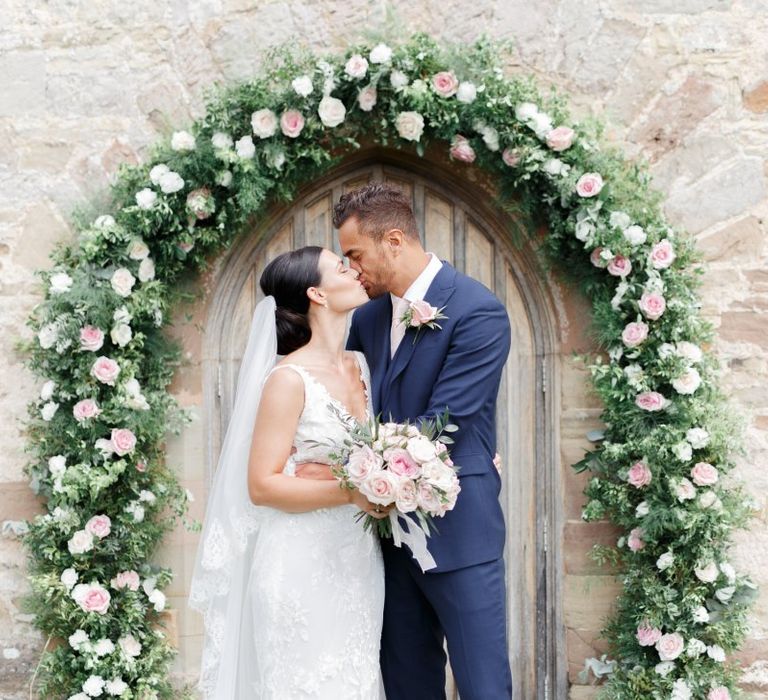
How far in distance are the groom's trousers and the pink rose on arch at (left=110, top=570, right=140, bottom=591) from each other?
3.81ft

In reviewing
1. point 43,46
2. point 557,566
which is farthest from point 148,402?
point 557,566

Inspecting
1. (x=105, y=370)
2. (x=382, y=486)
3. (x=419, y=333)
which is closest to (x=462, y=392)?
(x=419, y=333)

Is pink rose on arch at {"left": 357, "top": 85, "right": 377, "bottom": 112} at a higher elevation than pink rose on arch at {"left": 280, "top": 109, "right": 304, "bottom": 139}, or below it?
higher

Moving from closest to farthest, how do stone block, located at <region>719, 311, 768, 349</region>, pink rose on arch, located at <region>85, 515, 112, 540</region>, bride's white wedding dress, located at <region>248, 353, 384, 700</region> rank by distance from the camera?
bride's white wedding dress, located at <region>248, 353, 384, 700</region> < pink rose on arch, located at <region>85, 515, 112, 540</region> < stone block, located at <region>719, 311, 768, 349</region>

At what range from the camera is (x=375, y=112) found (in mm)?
3838

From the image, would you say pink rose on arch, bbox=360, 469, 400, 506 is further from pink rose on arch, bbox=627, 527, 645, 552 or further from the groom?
pink rose on arch, bbox=627, 527, 645, 552

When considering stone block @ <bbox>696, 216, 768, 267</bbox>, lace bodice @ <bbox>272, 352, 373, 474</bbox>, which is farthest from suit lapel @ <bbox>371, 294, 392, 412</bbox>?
stone block @ <bbox>696, 216, 768, 267</bbox>

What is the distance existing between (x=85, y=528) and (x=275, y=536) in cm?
111

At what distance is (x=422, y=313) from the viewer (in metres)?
2.99

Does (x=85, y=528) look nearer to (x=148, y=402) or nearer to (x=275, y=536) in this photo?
(x=148, y=402)

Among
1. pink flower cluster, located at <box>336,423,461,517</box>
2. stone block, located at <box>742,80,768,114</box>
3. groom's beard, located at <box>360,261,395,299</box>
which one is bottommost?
pink flower cluster, located at <box>336,423,461,517</box>

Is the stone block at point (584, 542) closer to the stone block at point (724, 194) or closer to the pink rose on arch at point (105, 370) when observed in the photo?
the stone block at point (724, 194)

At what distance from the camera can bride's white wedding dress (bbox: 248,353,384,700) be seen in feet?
9.52

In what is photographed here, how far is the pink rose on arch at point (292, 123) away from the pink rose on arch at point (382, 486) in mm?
1759
